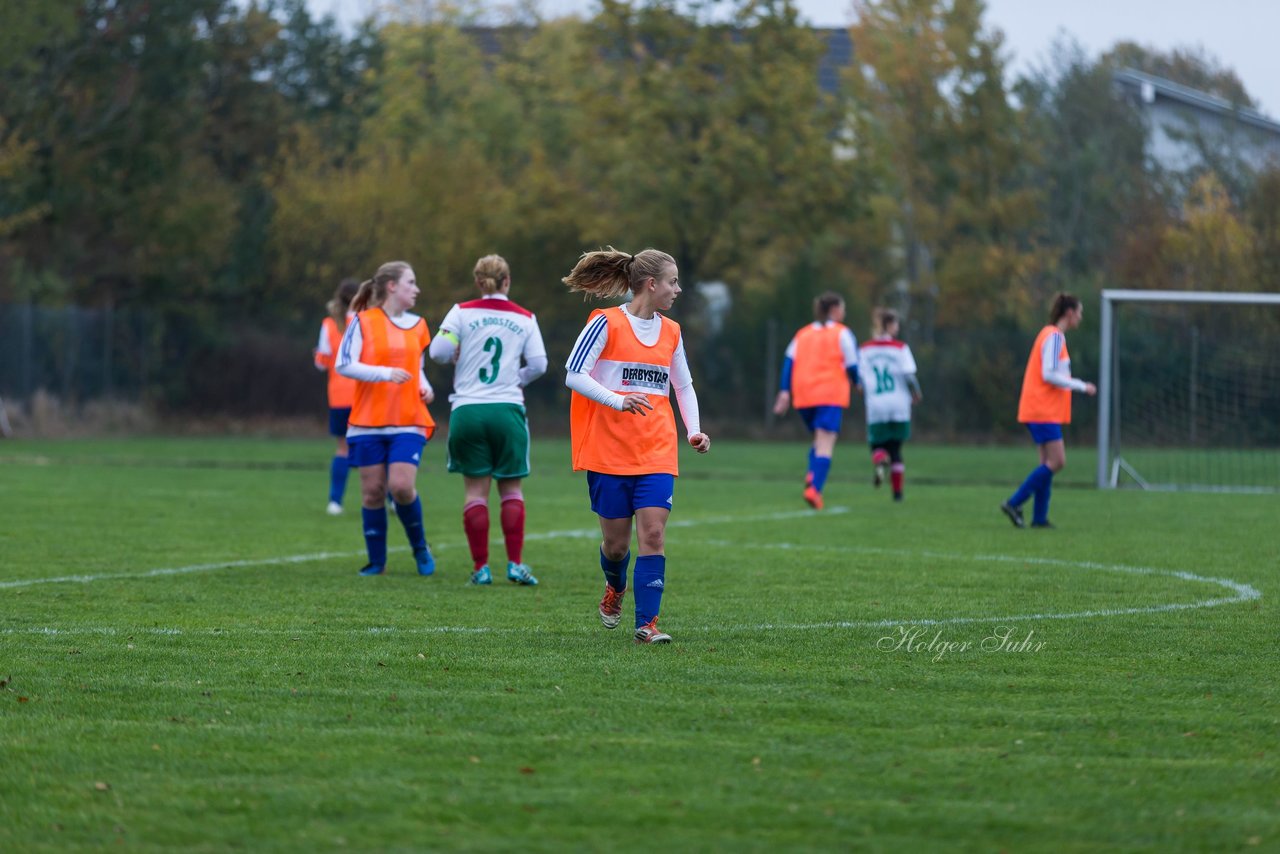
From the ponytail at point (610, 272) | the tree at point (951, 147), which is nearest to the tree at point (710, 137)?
the tree at point (951, 147)

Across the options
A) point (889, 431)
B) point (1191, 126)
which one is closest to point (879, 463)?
point (889, 431)

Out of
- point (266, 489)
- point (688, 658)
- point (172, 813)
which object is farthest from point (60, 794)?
point (266, 489)

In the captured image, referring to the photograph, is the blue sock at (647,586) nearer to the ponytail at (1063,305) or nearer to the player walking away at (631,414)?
the player walking away at (631,414)

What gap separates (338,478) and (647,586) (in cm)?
827

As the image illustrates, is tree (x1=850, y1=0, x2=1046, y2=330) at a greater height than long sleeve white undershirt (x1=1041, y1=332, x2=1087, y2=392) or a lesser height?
greater

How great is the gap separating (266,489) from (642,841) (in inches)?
587

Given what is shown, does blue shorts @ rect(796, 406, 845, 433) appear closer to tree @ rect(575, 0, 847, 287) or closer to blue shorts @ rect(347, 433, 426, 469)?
blue shorts @ rect(347, 433, 426, 469)

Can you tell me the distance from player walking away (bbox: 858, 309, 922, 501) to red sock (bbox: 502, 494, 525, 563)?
7.74 metres

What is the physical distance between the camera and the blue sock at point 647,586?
24.4 ft

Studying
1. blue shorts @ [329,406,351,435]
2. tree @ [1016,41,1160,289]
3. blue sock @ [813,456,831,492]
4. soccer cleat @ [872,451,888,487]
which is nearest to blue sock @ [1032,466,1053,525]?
blue sock @ [813,456,831,492]

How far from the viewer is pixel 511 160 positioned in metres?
43.3

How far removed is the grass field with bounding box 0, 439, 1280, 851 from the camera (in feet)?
14.6

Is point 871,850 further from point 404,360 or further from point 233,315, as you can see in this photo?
point 233,315

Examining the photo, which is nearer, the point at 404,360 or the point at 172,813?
the point at 172,813
